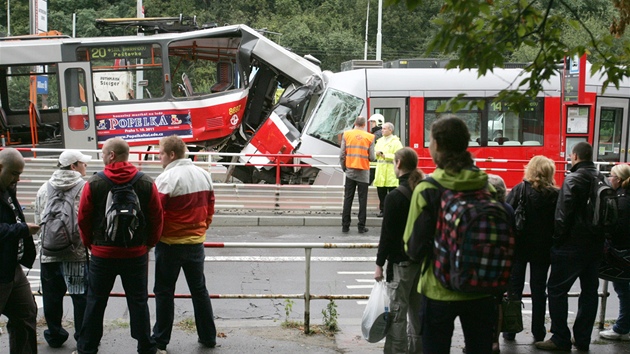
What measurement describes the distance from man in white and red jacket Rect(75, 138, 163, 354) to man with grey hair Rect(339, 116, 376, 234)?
24.3 ft

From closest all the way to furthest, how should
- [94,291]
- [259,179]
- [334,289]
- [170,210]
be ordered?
[94,291]
[170,210]
[334,289]
[259,179]

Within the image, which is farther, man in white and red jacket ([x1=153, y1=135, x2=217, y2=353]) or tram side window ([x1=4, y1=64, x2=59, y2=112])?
tram side window ([x1=4, y1=64, x2=59, y2=112])

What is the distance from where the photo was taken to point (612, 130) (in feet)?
60.4

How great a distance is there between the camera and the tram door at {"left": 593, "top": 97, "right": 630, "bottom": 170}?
714 inches

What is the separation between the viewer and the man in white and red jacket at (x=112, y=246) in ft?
18.7

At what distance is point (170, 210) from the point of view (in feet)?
20.5

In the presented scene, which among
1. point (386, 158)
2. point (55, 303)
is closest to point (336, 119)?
point (386, 158)

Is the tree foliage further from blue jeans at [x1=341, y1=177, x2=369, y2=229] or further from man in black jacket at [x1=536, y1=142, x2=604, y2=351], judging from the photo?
blue jeans at [x1=341, y1=177, x2=369, y2=229]

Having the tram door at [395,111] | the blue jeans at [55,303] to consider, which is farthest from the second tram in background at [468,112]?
the blue jeans at [55,303]

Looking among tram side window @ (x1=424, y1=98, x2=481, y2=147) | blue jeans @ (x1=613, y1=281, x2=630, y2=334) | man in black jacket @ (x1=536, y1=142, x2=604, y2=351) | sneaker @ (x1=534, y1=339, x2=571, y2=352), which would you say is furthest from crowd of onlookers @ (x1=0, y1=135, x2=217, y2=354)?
tram side window @ (x1=424, y1=98, x2=481, y2=147)

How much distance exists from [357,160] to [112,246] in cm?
771

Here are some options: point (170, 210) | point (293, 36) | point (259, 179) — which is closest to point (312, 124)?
point (259, 179)

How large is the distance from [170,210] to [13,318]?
1478 mm

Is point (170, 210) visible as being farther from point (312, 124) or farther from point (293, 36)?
point (293, 36)
